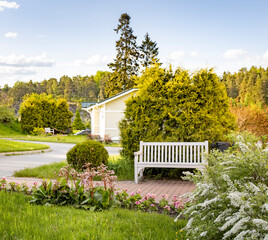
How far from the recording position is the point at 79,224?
4.02 meters

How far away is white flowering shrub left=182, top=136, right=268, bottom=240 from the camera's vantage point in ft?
8.41

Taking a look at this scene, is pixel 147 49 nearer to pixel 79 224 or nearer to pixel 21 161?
pixel 21 161

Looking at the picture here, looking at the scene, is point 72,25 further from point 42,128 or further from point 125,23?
point 125,23

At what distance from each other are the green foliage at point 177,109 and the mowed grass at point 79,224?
13.2 ft

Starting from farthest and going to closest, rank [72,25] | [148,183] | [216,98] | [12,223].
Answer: [72,25] < [216,98] < [148,183] < [12,223]

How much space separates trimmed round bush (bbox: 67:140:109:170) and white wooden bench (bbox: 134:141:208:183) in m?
1.11

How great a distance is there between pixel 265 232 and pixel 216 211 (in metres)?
0.60

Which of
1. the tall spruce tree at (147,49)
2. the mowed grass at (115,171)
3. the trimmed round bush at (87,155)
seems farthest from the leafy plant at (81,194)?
the tall spruce tree at (147,49)

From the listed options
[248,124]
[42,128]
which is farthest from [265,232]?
[42,128]

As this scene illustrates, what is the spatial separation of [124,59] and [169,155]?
30.9m

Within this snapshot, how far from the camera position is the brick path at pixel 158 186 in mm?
6742

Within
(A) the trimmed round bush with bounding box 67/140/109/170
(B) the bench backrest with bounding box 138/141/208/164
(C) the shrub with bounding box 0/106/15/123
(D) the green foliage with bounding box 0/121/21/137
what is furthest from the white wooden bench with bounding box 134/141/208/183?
(C) the shrub with bounding box 0/106/15/123

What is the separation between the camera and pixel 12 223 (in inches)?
158

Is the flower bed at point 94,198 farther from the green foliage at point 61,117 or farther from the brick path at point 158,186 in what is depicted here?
the green foliage at point 61,117
